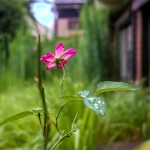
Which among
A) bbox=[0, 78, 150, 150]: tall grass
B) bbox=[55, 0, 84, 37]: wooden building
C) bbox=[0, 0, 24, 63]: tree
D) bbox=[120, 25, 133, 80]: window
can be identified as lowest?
bbox=[0, 78, 150, 150]: tall grass

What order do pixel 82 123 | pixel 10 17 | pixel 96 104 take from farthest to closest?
pixel 10 17 → pixel 82 123 → pixel 96 104

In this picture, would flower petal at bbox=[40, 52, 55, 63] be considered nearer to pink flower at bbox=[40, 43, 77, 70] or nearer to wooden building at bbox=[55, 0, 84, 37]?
pink flower at bbox=[40, 43, 77, 70]

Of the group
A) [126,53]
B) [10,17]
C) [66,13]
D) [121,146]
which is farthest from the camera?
[66,13]

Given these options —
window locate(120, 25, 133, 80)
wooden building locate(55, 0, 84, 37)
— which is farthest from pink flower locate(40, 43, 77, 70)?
wooden building locate(55, 0, 84, 37)

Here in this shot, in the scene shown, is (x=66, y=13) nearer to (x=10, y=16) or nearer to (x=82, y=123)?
(x=10, y=16)

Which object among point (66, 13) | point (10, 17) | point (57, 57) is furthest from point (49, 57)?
point (66, 13)

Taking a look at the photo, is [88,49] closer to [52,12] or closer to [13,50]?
[13,50]

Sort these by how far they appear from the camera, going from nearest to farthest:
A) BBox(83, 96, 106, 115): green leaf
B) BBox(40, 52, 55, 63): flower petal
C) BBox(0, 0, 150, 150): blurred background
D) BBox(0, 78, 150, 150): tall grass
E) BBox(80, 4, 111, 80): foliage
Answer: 1. BBox(83, 96, 106, 115): green leaf
2. BBox(40, 52, 55, 63): flower petal
3. BBox(0, 78, 150, 150): tall grass
4. BBox(0, 0, 150, 150): blurred background
5. BBox(80, 4, 111, 80): foliage
